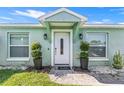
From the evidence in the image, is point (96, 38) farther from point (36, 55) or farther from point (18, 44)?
point (18, 44)

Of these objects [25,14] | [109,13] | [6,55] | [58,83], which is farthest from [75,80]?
[25,14]

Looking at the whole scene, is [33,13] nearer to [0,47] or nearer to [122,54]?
[0,47]

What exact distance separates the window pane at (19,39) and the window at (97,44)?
4052 mm

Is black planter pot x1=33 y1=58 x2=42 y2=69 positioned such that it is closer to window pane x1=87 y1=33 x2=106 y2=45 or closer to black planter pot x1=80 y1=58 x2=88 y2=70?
black planter pot x1=80 y1=58 x2=88 y2=70

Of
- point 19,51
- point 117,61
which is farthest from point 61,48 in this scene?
point 117,61

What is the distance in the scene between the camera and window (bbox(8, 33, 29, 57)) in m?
12.3

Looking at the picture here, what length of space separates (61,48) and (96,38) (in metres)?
2.38

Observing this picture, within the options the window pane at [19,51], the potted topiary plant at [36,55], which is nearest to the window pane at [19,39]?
the window pane at [19,51]

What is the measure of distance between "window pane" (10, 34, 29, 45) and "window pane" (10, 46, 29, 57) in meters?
0.27

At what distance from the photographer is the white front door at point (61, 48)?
12281mm

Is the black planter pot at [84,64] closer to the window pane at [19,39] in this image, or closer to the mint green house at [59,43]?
the mint green house at [59,43]

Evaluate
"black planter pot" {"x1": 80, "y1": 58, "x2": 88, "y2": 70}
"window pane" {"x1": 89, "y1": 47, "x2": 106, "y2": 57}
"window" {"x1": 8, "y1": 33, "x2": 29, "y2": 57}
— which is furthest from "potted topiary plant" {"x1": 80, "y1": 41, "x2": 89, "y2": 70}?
"window" {"x1": 8, "y1": 33, "x2": 29, "y2": 57}

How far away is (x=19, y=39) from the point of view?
12328 mm

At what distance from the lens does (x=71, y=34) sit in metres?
12.1
